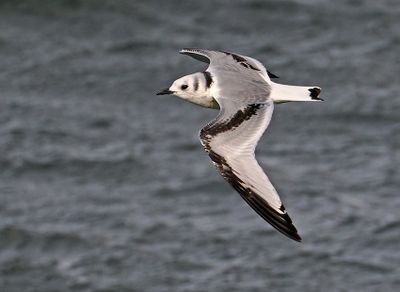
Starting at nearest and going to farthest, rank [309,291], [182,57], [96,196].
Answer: [309,291], [96,196], [182,57]

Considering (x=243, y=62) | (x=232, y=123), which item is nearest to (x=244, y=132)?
(x=232, y=123)

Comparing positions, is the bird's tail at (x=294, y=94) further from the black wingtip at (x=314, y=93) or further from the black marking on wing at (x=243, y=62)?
the black marking on wing at (x=243, y=62)

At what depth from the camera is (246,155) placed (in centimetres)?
768

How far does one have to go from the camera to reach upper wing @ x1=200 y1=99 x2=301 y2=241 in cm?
731

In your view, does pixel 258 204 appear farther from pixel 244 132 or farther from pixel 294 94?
pixel 294 94

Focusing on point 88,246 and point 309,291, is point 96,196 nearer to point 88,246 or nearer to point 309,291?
point 88,246

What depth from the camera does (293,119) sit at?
14883 mm

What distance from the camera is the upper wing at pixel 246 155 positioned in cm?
731

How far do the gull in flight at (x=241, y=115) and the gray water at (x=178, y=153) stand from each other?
4554 millimetres

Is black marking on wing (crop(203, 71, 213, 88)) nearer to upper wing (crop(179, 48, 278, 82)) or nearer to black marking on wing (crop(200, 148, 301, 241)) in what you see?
upper wing (crop(179, 48, 278, 82))

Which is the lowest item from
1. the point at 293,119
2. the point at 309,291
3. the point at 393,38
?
the point at 309,291

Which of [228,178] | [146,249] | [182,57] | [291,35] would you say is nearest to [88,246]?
[146,249]

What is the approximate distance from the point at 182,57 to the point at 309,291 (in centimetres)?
370

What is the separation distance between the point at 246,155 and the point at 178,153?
6.67m
